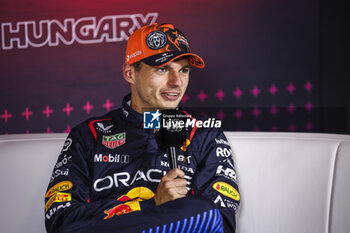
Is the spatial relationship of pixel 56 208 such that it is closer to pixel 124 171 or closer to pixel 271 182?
pixel 124 171

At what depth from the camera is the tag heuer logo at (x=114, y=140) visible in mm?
1604

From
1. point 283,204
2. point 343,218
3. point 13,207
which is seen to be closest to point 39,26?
point 13,207

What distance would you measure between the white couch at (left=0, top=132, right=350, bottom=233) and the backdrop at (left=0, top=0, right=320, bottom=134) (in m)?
0.95

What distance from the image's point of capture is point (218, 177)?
1499 millimetres

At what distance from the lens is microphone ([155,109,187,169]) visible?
1198mm

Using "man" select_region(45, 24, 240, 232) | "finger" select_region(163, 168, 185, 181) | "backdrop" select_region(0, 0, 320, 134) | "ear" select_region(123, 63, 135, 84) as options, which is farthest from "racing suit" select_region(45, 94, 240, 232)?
"backdrop" select_region(0, 0, 320, 134)

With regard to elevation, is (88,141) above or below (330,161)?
above

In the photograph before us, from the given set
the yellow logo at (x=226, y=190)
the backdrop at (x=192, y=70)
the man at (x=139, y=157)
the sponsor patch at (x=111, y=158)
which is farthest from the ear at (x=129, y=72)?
the backdrop at (x=192, y=70)

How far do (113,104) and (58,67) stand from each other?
0.48m

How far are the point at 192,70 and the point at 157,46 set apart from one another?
3.82 feet

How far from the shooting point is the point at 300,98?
2.66m

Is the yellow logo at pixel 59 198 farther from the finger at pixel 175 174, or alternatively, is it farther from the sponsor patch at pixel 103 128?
the finger at pixel 175 174

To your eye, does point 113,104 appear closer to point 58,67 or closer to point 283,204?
point 58,67

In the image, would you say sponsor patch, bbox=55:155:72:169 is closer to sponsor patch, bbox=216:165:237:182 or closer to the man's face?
the man's face
